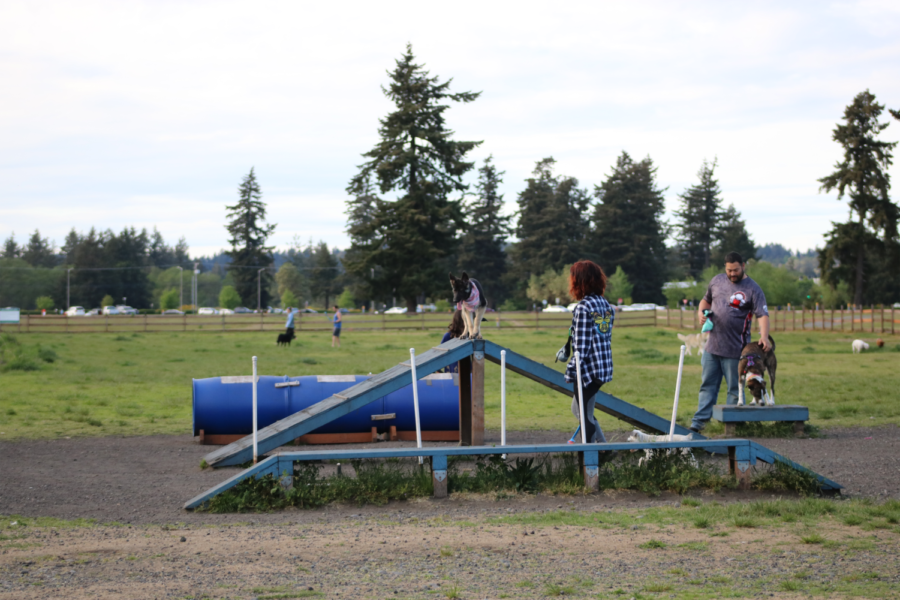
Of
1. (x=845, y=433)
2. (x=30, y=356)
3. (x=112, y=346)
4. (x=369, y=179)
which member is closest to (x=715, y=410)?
(x=845, y=433)

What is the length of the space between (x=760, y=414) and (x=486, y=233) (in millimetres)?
82883

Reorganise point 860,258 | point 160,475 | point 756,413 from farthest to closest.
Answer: point 860,258, point 756,413, point 160,475

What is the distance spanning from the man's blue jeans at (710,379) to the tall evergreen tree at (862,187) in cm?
5227

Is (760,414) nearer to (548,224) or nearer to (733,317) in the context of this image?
(733,317)

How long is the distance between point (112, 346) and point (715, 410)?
26.0 m

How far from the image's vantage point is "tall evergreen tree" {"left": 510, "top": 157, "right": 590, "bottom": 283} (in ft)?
290

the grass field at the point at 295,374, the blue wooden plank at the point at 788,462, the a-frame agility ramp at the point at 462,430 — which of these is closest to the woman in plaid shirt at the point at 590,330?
Answer: the a-frame agility ramp at the point at 462,430

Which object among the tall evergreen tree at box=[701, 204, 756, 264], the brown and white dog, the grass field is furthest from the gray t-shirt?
the tall evergreen tree at box=[701, 204, 756, 264]

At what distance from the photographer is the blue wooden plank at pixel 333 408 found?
760 centimetres

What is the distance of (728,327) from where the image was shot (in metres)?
9.10

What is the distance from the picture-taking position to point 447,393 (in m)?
10.2

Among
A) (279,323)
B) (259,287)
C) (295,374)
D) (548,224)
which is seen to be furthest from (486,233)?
(295,374)

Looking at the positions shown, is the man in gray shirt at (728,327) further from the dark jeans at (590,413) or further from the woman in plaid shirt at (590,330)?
the woman in plaid shirt at (590,330)

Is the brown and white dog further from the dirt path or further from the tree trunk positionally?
the tree trunk
